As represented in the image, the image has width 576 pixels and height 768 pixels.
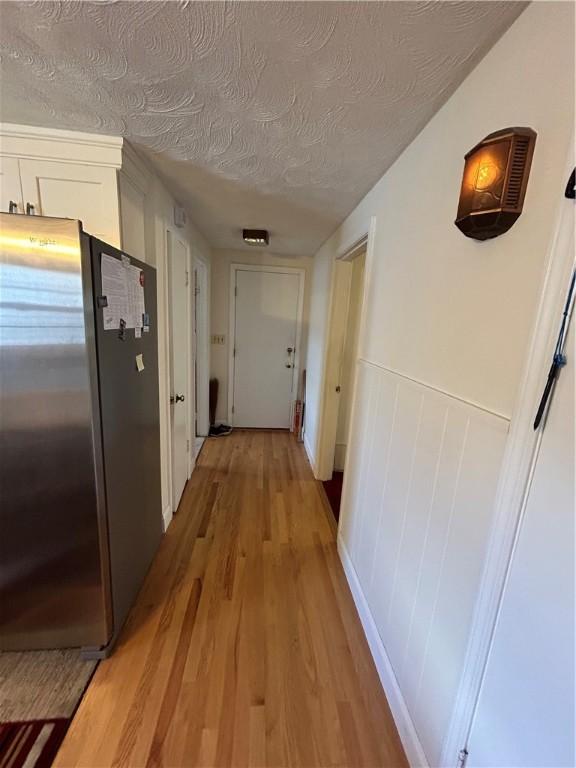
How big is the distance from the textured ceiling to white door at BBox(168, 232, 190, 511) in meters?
0.73

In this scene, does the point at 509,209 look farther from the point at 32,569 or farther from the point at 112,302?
the point at 32,569

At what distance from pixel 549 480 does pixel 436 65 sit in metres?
1.18

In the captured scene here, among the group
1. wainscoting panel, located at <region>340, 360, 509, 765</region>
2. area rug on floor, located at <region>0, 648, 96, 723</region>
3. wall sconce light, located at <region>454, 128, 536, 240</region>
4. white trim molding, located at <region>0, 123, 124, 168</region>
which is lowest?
area rug on floor, located at <region>0, 648, 96, 723</region>

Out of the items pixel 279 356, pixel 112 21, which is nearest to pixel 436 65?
pixel 112 21

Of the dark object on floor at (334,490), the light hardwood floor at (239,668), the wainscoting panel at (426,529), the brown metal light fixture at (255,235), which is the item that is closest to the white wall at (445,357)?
the wainscoting panel at (426,529)

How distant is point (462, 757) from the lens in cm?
87

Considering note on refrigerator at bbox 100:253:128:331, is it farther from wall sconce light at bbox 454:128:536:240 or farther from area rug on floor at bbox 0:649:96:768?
area rug on floor at bbox 0:649:96:768

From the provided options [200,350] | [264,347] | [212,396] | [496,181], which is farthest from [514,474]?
[212,396]

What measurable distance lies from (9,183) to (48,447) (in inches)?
49.1

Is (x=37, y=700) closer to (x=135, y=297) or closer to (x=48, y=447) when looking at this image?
(x=48, y=447)

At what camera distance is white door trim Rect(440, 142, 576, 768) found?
25.5 inches

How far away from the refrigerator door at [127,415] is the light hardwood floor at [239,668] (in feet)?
0.66

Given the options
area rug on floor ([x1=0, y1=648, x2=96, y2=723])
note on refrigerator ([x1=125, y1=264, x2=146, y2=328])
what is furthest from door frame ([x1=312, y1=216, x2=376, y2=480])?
area rug on floor ([x1=0, y1=648, x2=96, y2=723])

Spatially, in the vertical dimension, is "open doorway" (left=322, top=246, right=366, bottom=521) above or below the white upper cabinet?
below
